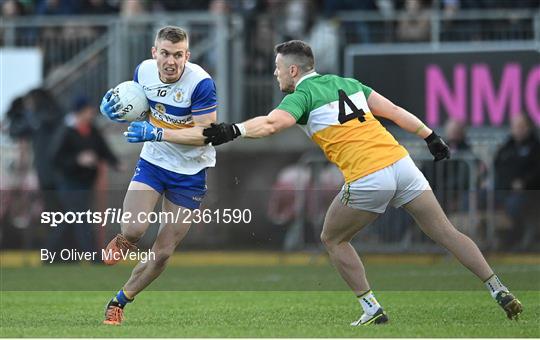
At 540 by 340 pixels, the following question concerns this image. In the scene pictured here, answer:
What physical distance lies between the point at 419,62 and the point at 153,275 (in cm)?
960

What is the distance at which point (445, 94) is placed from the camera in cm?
1895

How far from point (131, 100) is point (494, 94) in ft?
31.6

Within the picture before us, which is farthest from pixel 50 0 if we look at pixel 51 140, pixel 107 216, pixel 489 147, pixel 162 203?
pixel 162 203

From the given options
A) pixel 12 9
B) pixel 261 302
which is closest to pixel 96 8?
pixel 12 9

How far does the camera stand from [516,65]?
1870 centimetres

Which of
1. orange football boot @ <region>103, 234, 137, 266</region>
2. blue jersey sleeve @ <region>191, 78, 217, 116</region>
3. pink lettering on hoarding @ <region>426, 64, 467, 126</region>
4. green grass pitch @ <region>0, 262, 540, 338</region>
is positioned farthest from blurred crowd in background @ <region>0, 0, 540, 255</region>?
blue jersey sleeve @ <region>191, 78, 217, 116</region>

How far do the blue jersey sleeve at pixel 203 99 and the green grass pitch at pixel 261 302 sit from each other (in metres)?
1.62

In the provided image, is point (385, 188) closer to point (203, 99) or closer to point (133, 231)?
point (203, 99)

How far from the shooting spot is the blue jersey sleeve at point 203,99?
33.1 ft

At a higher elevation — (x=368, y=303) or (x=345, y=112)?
(x=345, y=112)

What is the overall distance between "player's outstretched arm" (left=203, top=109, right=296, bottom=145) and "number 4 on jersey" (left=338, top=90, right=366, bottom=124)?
47 cm

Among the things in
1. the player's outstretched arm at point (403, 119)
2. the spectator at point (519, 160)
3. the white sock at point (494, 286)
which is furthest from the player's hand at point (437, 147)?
the spectator at point (519, 160)

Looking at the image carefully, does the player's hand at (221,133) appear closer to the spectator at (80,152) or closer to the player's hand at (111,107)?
the player's hand at (111,107)

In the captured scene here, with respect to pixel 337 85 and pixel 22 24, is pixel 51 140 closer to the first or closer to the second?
pixel 22 24
